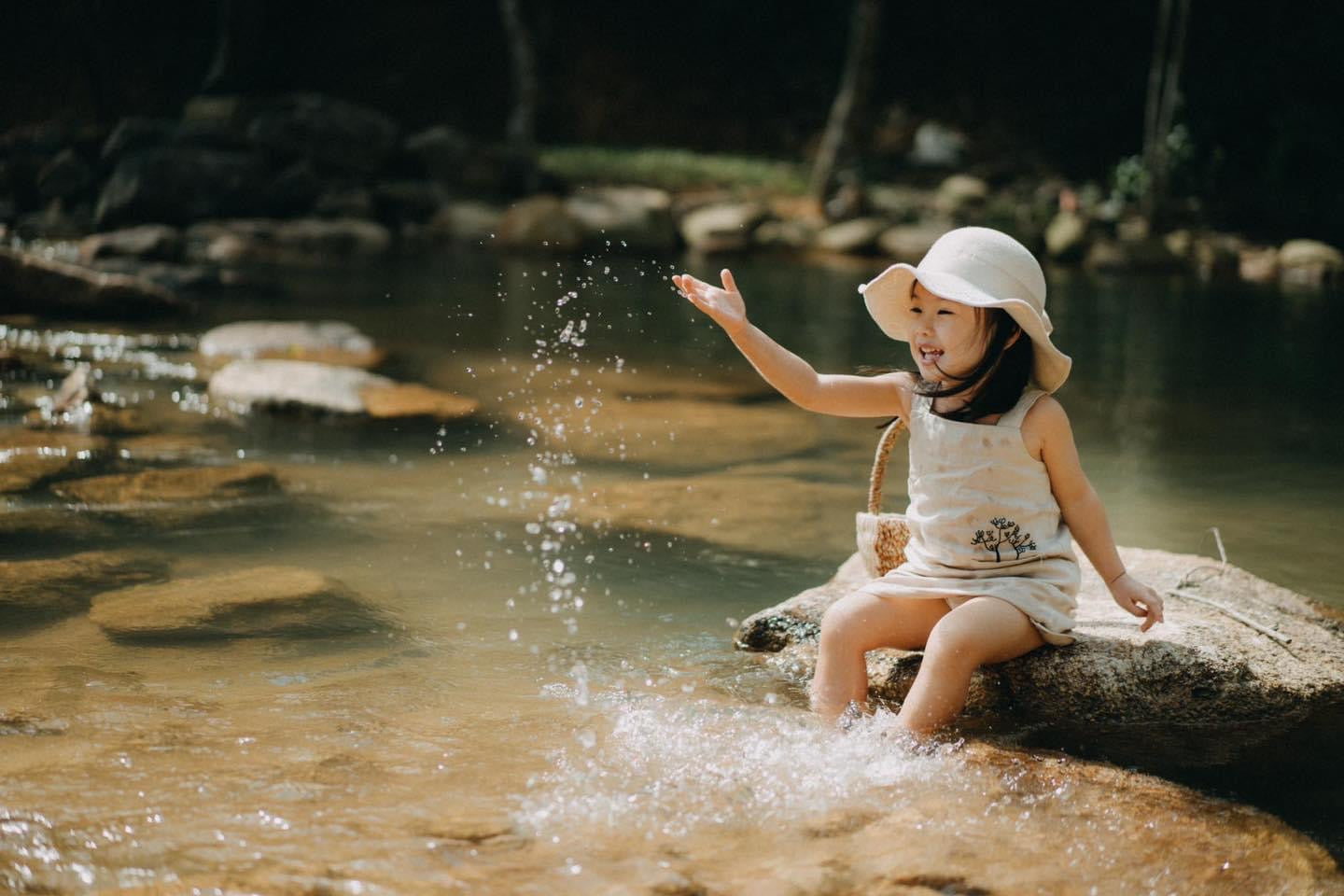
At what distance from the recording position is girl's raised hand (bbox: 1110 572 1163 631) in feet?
10.2

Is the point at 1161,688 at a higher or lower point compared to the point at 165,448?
lower

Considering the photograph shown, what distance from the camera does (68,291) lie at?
9703mm

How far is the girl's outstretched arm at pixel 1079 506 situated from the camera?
310cm

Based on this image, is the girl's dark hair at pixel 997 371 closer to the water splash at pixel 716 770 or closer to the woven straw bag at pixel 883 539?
the woven straw bag at pixel 883 539

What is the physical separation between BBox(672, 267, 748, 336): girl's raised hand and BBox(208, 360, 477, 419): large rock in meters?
3.84

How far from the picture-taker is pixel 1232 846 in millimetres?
2609

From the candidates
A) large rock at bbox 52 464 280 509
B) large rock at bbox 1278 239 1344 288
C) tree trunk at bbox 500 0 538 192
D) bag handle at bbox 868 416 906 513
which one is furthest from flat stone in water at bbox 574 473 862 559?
tree trunk at bbox 500 0 538 192

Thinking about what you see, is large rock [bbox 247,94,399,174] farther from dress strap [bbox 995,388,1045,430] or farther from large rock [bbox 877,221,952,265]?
dress strap [bbox 995,388,1045,430]

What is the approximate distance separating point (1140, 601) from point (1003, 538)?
35 cm

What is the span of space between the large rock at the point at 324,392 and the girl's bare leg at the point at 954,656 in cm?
433

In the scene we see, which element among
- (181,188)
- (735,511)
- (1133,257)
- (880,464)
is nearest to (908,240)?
A: (1133,257)

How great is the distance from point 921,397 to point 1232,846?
4.05 feet

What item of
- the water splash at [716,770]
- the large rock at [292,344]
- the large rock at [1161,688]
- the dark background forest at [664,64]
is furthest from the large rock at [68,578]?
the dark background forest at [664,64]

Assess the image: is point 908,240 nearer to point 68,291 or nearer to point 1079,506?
point 68,291
